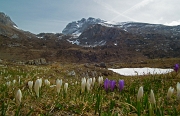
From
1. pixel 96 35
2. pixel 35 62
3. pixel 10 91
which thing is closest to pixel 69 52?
pixel 35 62

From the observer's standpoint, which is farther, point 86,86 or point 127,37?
point 127,37

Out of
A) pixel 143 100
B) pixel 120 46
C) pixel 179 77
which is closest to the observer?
pixel 143 100

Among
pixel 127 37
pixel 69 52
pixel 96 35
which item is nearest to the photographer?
pixel 69 52

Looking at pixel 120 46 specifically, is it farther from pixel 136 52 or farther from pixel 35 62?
pixel 35 62

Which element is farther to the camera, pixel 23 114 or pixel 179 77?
pixel 179 77

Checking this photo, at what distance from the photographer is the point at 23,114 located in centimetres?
205

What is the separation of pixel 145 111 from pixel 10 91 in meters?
2.30

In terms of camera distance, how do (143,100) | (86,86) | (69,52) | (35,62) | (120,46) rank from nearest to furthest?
(143,100), (86,86), (35,62), (69,52), (120,46)

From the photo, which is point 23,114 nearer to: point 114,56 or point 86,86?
point 86,86

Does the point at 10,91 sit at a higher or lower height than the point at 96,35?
lower

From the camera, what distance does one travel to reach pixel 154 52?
116875mm

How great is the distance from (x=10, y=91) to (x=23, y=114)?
4.50ft

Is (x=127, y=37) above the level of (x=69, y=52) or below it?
above

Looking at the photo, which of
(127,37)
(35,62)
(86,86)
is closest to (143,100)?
(86,86)
